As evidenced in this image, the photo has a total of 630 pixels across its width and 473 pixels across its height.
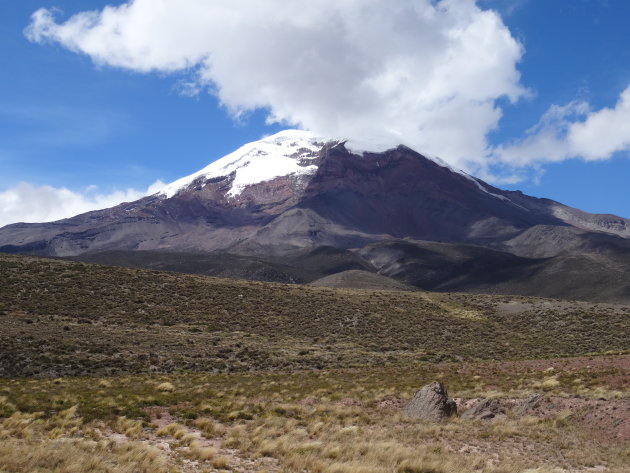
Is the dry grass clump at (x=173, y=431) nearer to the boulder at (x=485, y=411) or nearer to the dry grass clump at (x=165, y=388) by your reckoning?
the dry grass clump at (x=165, y=388)

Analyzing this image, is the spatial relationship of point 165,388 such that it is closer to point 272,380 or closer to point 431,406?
point 272,380

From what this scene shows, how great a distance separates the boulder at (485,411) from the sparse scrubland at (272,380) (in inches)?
20.7

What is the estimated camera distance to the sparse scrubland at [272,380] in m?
13.6

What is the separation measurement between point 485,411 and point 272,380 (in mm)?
14000

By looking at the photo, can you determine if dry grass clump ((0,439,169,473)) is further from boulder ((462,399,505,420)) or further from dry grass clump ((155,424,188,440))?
boulder ((462,399,505,420))

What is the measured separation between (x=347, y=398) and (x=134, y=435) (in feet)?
33.5

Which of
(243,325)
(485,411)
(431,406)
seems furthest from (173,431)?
(243,325)

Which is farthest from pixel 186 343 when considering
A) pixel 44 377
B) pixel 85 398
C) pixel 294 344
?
pixel 85 398

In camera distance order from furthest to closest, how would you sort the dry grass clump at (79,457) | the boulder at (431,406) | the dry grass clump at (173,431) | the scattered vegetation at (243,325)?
the scattered vegetation at (243,325), the boulder at (431,406), the dry grass clump at (173,431), the dry grass clump at (79,457)

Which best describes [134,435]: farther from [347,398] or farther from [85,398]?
[347,398]

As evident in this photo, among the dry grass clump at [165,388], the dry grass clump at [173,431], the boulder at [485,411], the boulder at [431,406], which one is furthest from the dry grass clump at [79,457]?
the dry grass clump at [165,388]

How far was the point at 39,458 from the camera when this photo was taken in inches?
420

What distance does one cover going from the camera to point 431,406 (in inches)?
757

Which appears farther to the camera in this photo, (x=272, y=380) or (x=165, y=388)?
(x=272, y=380)
